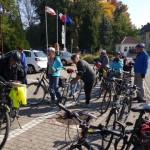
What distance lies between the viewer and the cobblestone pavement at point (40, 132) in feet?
18.4

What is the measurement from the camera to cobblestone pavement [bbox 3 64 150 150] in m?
5.61

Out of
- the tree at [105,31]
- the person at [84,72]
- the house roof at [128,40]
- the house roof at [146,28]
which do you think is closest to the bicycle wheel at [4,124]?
the person at [84,72]

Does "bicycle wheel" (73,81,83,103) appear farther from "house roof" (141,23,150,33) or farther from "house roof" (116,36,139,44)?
"house roof" (141,23,150,33)

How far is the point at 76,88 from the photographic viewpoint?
9.94 meters

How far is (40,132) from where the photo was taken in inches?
254

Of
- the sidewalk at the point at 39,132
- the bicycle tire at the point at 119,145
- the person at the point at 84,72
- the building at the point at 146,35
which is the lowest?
the sidewalk at the point at 39,132

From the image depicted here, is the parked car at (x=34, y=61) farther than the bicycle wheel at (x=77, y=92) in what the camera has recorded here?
Yes

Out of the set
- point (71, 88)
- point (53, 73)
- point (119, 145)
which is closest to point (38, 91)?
point (53, 73)

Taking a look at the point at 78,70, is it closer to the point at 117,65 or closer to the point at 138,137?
the point at 117,65

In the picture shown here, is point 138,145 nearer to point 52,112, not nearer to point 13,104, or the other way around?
point 13,104

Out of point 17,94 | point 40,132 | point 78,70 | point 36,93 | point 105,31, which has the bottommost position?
point 40,132

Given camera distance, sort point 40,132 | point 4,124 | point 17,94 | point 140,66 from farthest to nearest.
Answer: point 140,66 → point 40,132 → point 17,94 → point 4,124

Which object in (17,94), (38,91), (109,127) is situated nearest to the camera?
(109,127)

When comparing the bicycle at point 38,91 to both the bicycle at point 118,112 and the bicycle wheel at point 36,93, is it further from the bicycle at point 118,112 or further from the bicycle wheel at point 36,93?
the bicycle at point 118,112
